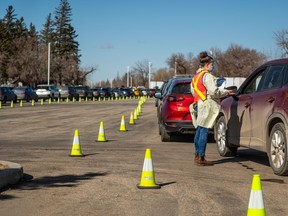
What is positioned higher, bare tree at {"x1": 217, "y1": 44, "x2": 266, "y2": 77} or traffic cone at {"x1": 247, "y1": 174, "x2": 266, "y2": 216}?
bare tree at {"x1": 217, "y1": 44, "x2": 266, "y2": 77}

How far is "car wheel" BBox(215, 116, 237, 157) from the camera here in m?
10.6

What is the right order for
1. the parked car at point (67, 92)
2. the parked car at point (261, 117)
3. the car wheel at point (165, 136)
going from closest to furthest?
the parked car at point (261, 117), the car wheel at point (165, 136), the parked car at point (67, 92)

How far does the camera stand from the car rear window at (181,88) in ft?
45.0

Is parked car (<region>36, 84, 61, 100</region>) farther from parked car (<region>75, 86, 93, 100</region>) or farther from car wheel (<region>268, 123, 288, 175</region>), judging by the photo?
car wheel (<region>268, 123, 288, 175</region>)

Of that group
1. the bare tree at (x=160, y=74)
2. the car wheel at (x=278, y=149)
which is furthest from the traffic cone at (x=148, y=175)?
the bare tree at (x=160, y=74)

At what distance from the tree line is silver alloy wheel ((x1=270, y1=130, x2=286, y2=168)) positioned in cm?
5910

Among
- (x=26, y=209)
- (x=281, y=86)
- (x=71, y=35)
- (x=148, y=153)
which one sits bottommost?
(x=26, y=209)

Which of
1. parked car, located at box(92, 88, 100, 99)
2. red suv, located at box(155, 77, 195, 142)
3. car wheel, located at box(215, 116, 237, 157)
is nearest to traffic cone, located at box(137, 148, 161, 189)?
car wheel, located at box(215, 116, 237, 157)

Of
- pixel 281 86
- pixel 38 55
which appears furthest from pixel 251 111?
pixel 38 55

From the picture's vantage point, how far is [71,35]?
109m

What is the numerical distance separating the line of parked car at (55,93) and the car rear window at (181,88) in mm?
32047

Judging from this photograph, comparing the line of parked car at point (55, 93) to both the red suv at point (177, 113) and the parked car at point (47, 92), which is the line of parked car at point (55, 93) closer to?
the parked car at point (47, 92)

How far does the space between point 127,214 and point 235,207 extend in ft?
4.33

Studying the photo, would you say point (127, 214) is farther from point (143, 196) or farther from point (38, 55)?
point (38, 55)
